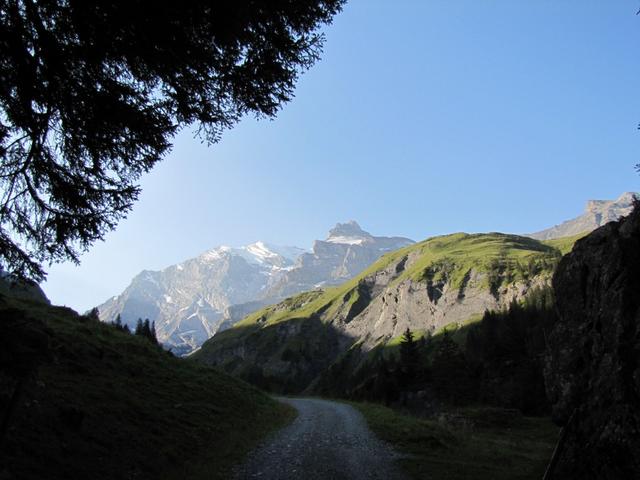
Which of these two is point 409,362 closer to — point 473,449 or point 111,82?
point 473,449

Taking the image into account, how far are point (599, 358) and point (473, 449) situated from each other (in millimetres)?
8901

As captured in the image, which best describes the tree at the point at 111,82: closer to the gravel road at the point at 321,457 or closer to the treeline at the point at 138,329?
the gravel road at the point at 321,457

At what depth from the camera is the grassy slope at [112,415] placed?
388 inches

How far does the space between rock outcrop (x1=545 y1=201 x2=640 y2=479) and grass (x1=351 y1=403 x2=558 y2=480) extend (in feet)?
9.83

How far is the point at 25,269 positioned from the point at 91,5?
5.82m

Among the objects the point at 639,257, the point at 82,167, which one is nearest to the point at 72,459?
the point at 82,167

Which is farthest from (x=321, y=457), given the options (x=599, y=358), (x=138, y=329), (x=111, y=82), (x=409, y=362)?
(x=138, y=329)

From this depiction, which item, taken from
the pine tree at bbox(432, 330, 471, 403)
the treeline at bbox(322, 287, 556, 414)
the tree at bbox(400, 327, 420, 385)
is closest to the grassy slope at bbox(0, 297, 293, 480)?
the treeline at bbox(322, 287, 556, 414)

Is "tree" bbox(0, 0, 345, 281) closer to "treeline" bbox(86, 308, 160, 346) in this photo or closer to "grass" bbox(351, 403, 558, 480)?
"grass" bbox(351, 403, 558, 480)

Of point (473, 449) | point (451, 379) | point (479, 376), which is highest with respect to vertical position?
point (473, 449)

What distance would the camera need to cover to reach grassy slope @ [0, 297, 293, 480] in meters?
9.85

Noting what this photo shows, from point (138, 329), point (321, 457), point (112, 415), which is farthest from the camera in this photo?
point (138, 329)

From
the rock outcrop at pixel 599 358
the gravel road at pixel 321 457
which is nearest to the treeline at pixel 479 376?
the gravel road at pixel 321 457

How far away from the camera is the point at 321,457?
15.8 m
